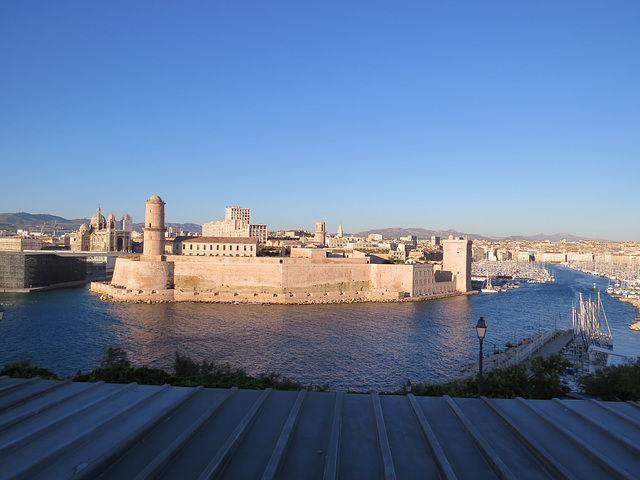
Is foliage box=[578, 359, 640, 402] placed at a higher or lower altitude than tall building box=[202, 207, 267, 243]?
lower

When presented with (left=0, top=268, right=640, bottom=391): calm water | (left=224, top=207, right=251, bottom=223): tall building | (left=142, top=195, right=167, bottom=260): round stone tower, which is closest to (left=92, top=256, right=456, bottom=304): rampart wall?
(left=142, top=195, right=167, bottom=260): round stone tower

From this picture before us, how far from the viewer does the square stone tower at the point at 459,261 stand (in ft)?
128

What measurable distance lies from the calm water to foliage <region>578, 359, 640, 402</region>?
19.3 feet

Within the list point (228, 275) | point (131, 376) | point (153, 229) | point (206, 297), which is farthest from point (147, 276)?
point (131, 376)

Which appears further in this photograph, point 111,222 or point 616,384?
point 111,222

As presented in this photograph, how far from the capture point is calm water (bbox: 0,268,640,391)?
1458 cm

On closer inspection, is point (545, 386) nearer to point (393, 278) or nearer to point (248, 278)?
point (248, 278)

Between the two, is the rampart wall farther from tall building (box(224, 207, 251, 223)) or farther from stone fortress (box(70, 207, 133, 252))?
tall building (box(224, 207, 251, 223))

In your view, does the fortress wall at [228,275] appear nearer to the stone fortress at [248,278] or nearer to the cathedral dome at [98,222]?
the stone fortress at [248,278]

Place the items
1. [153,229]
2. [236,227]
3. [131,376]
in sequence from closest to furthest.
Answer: [131,376] → [153,229] → [236,227]

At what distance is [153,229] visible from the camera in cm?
3091

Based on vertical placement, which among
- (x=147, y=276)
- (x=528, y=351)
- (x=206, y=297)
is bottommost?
(x=528, y=351)

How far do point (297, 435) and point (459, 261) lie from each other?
37905 millimetres

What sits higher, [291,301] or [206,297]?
[206,297]
